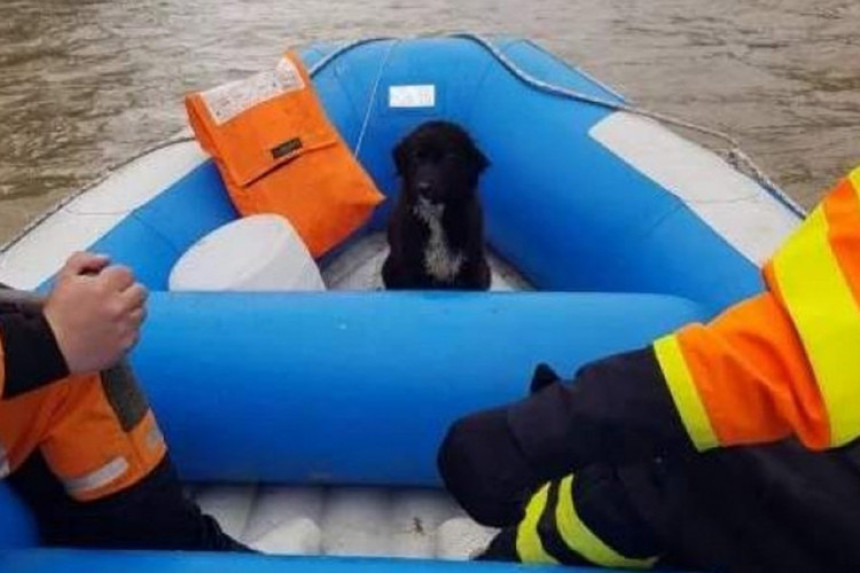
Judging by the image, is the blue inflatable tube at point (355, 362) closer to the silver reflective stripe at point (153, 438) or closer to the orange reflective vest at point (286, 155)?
the silver reflective stripe at point (153, 438)

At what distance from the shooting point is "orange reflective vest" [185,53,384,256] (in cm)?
309

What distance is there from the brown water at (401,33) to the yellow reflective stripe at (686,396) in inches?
163

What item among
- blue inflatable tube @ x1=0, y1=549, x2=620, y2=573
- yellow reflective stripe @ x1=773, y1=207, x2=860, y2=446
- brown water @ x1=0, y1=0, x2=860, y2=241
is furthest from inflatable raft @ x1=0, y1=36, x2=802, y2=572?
brown water @ x1=0, y1=0, x2=860, y2=241

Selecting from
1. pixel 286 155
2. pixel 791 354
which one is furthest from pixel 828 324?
pixel 286 155

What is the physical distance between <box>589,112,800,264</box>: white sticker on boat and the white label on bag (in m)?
0.87

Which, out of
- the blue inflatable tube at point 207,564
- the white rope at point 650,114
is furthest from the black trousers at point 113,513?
the white rope at point 650,114

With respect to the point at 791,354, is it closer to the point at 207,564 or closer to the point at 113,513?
the point at 207,564

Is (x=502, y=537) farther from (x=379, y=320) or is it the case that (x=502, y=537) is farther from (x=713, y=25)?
(x=713, y=25)

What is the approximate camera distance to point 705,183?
8.94ft

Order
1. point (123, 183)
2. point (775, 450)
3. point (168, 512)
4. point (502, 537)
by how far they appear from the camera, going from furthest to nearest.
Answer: point (123, 183), point (168, 512), point (502, 537), point (775, 450)

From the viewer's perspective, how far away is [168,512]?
1689mm

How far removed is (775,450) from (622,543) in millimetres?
230

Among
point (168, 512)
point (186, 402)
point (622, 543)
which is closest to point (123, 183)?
point (186, 402)

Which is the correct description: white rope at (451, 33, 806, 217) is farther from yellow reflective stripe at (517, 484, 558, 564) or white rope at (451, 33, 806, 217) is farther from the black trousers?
the black trousers
